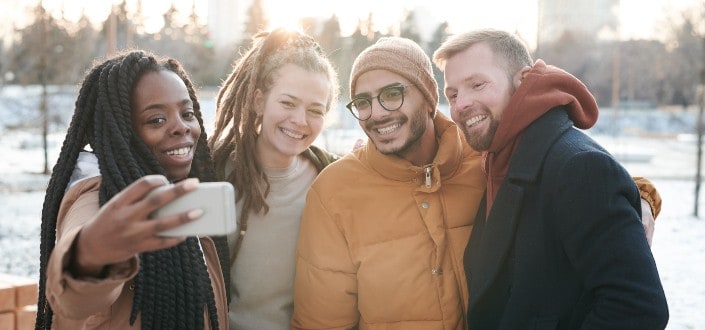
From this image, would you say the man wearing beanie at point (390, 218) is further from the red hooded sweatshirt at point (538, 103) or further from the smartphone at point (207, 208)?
the smartphone at point (207, 208)

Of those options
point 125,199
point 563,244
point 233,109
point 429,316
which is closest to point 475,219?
point 429,316

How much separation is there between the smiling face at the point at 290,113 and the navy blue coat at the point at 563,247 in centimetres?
113

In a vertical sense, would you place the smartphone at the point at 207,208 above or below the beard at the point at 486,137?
above

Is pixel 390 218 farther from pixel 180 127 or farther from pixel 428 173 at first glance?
pixel 180 127

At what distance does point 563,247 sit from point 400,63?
122 centimetres

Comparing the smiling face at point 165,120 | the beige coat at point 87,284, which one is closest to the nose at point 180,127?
the smiling face at point 165,120

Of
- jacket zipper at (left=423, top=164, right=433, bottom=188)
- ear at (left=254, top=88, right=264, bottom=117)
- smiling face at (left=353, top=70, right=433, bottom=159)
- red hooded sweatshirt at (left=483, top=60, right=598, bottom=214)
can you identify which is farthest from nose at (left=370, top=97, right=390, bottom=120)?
ear at (left=254, top=88, right=264, bottom=117)

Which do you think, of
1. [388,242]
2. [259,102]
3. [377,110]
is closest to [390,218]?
[388,242]

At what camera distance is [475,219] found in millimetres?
3053

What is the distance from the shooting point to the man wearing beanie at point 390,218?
3.05 m

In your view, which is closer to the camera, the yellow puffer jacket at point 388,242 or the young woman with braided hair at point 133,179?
the young woman with braided hair at point 133,179

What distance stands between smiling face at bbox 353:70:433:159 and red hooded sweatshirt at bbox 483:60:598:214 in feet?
1.78

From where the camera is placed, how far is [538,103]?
2.60 m

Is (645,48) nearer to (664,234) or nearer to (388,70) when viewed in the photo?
(664,234)
